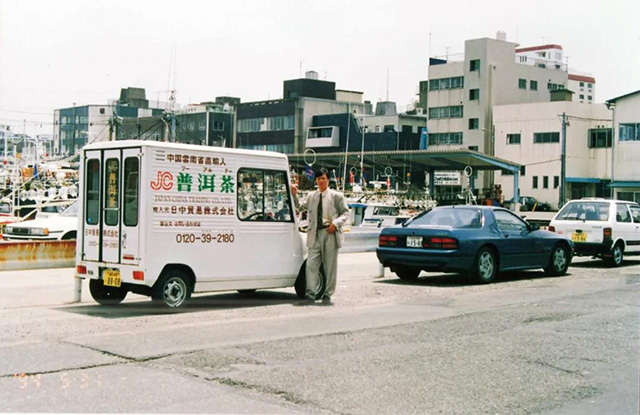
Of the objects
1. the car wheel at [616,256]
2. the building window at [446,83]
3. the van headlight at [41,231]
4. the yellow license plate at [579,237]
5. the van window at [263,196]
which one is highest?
the building window at [446,83]

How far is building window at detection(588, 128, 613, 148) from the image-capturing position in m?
72.9

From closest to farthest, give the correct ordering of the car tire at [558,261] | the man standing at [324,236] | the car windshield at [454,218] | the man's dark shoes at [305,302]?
the man's dark shoes at [305,302], the man standing at [324,236], the car windshield at [454,218], the car tire at [558,261]

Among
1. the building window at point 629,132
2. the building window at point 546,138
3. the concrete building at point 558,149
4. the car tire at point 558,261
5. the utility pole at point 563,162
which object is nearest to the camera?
the car tire at point 558,261

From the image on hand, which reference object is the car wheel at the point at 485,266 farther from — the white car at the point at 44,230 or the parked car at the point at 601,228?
the white car at the point at 44,230

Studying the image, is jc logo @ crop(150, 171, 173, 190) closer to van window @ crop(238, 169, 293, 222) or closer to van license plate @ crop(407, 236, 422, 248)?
van window @ crop(238, 169, 293, 222)

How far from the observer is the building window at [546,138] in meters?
74.9

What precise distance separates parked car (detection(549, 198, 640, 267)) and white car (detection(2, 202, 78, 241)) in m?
11.8

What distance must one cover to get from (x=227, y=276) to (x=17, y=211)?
2556 centimetres

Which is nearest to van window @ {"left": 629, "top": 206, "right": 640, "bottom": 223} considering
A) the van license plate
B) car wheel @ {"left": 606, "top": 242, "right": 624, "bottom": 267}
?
car wheel @ {"left": 606, "top": 242, "right": 624, "bottom": 267}

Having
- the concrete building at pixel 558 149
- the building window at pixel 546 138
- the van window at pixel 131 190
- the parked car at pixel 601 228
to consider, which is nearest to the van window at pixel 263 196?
the van window at pixel 131 190

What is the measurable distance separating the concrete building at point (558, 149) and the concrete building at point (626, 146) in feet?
27.4

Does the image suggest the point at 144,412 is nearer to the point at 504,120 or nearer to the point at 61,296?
the point at 61,296

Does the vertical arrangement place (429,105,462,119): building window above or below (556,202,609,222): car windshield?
above

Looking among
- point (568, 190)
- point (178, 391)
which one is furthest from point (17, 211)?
point (568, 190)
